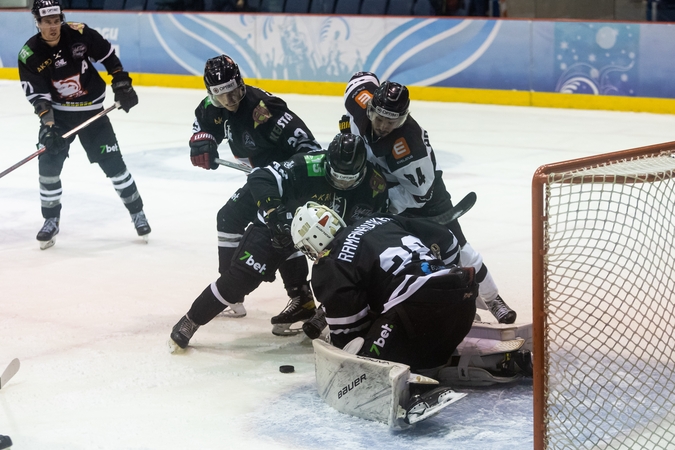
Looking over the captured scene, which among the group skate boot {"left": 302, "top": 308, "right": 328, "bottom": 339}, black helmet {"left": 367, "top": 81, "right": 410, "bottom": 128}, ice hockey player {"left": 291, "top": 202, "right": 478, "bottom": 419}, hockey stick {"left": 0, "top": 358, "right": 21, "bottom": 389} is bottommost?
skate boot {"left": 302, "top": 308, "right": 328, "bottom": 339}

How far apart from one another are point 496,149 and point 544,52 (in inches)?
Answer: 81.2

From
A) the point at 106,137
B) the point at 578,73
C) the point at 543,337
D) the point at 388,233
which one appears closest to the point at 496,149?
the point at 578,73

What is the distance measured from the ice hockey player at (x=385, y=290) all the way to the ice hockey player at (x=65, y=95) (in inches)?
96.9

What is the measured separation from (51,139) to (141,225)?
2.19 feet

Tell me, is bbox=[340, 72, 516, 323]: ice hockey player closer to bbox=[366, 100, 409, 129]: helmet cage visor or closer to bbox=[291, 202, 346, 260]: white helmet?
bbox=[366, 100, 409, 129]: helmet cage visor

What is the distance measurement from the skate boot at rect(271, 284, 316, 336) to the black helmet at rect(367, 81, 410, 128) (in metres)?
0.81

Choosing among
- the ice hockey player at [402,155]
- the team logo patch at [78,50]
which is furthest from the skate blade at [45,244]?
the ice hockey player at [402,155]

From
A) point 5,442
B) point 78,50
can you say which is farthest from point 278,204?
point 78,50

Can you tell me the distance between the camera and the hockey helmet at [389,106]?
367 cm

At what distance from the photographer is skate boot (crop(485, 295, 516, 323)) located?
3.97m

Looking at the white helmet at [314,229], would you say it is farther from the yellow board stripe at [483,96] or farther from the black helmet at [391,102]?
the yellow board stripe at [483,96]

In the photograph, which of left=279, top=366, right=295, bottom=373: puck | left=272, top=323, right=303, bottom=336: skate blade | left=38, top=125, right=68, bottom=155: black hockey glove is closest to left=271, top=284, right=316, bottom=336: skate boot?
left=272, top=323, right=303, bottom=336: skate blade

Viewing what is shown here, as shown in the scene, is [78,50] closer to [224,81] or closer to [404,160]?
[224,81]

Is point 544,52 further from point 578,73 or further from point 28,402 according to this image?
point 28,402
